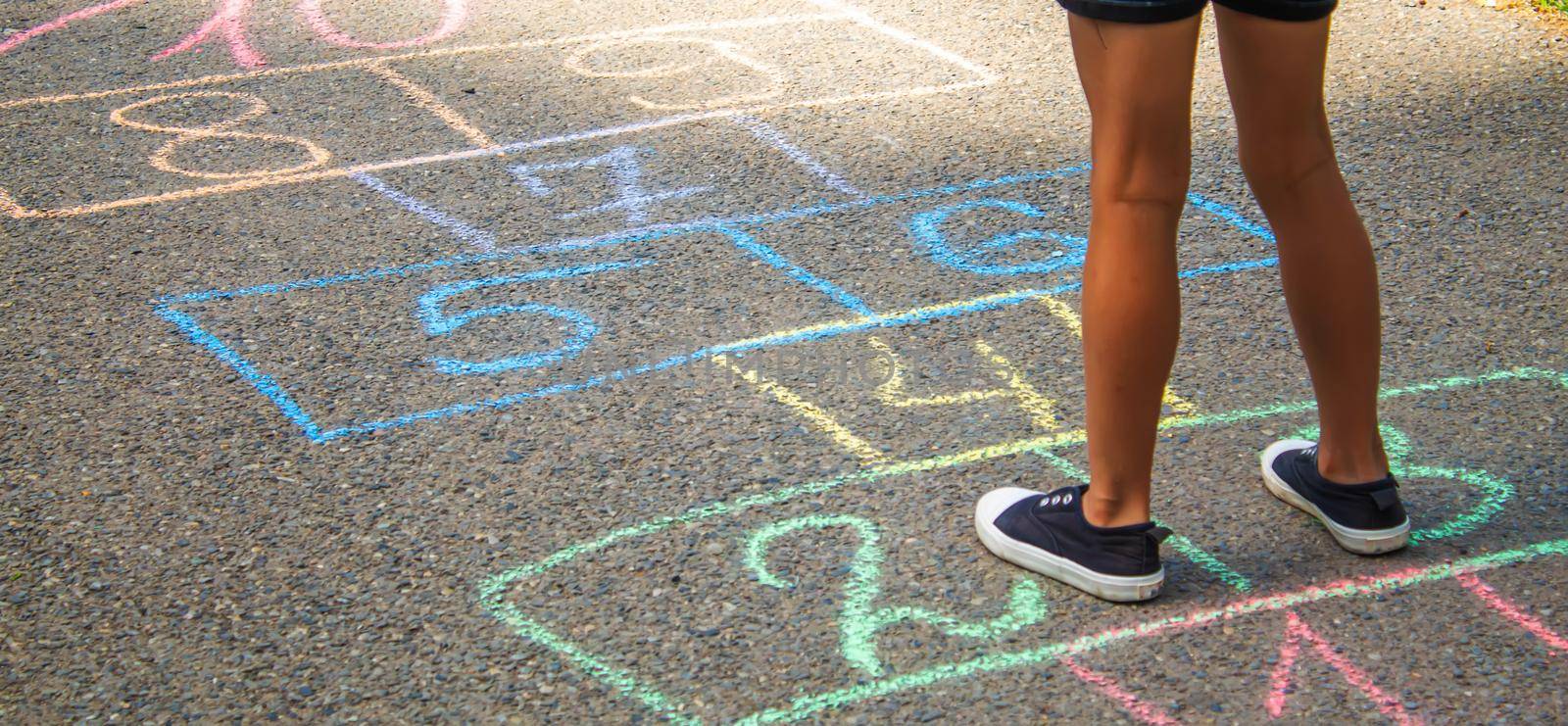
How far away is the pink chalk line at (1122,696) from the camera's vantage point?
6.56 ft

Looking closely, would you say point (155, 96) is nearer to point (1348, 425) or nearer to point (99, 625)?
point (99, 625)

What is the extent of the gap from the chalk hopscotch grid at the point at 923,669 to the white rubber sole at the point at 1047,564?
0.06 meters

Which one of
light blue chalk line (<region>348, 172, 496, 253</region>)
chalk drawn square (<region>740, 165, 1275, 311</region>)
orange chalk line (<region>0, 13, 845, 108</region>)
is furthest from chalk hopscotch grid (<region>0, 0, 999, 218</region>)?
chalk drawn square (<region>740, 165, 1275, 311</region>)

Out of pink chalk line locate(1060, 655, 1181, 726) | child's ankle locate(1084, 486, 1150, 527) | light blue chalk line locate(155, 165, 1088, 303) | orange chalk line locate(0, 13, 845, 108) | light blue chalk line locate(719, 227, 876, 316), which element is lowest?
pink chalk line locate(1060, 655, 1181, 726)

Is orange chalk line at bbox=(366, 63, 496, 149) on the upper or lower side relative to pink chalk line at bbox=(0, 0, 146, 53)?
lower

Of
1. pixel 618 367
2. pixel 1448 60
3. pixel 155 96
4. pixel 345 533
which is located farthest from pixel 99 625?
pixel 1448 60

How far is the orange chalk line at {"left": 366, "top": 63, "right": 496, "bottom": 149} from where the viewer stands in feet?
14.3

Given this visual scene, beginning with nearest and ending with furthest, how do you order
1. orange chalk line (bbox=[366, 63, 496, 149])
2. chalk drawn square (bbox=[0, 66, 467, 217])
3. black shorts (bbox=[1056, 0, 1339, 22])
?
black shorts (bbox=[1056, 0, 1339, 22]) < chalk drawn square (bbox=[0, 66, 467, 217]) < orange chalk line (bbox=[366, 63, 496, 149])

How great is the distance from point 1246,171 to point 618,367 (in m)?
1.35

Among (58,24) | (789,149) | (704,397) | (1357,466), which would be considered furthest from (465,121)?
(1357,466)

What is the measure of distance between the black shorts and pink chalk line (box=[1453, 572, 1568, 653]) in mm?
905

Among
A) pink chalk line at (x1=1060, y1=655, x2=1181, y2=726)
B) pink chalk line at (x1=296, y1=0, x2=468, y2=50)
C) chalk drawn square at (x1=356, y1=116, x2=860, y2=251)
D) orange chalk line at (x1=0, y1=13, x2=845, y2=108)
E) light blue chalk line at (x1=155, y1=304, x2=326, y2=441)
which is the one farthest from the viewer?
pink chalk line at (x1=296, y1=0, x2=468, y2=50)

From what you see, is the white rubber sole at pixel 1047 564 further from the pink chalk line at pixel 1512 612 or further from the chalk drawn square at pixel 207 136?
the chalk drawn square at pixel 207 136

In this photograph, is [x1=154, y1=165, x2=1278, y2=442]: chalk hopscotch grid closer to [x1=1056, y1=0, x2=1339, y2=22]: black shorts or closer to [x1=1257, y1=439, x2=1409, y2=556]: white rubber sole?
[x1=1257, y1=439, x2=1409, y2=556]: white rubber sole
